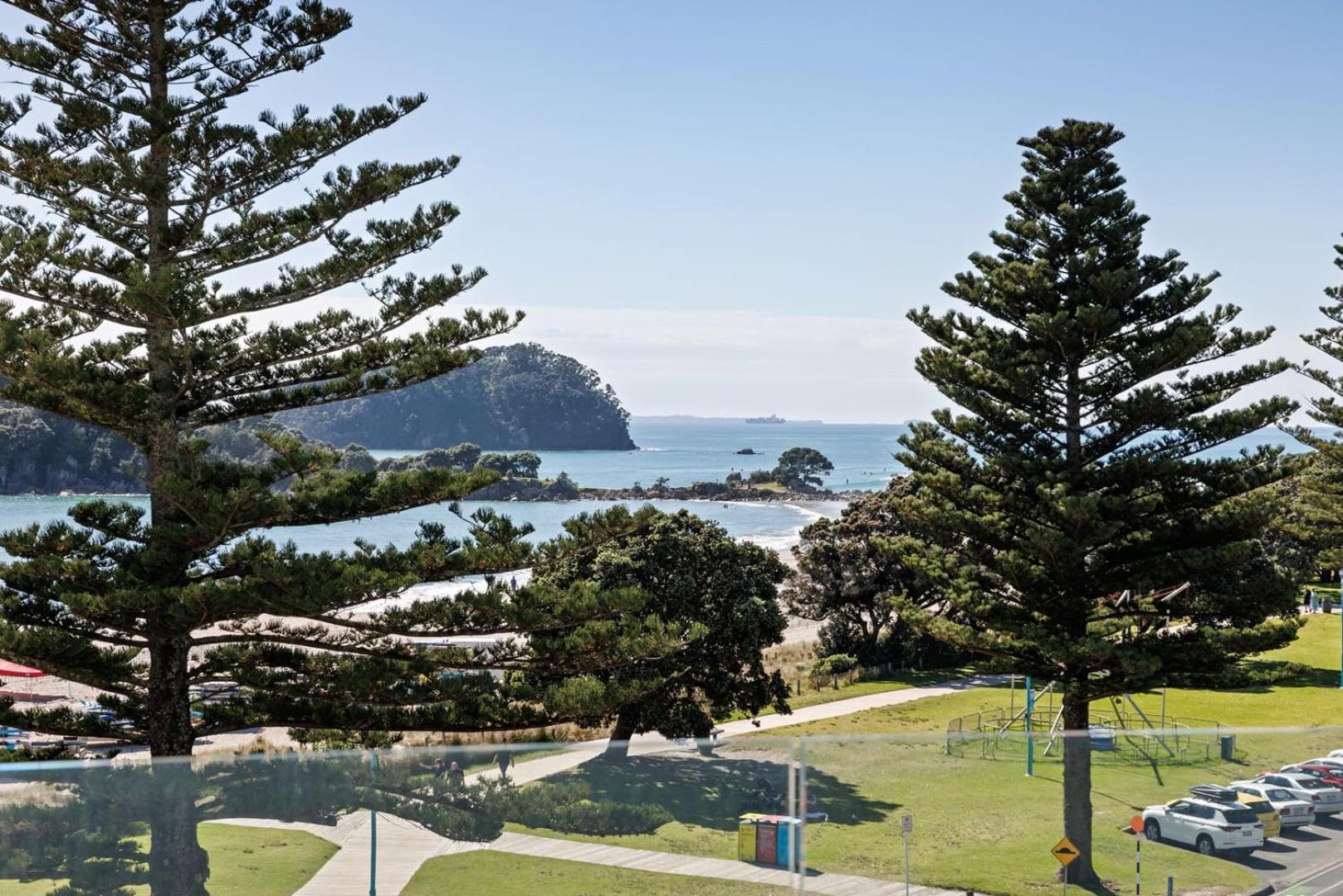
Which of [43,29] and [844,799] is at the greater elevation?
[43,29]

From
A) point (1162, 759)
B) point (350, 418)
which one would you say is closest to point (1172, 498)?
point (1162, 759)

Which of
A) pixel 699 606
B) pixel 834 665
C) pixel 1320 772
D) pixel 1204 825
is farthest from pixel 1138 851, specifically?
pixel 834 665

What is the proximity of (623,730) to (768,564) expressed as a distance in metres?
3.89

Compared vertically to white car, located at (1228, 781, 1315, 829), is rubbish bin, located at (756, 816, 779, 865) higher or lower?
higher

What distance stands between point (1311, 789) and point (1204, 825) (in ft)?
2.09

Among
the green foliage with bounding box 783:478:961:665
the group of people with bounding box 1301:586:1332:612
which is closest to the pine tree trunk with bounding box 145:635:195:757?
the green foliage with bounding box 783:478:961:665

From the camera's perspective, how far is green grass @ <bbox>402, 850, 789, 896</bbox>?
17.2 feet

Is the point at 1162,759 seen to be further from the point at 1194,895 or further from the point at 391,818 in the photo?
the point at 391,818

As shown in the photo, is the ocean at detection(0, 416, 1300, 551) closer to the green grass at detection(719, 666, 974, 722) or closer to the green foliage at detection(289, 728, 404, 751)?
the green grass at detection(719, 666, 974, 722)

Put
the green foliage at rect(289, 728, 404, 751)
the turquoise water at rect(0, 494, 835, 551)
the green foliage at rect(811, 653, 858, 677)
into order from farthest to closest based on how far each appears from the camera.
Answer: the turquoise water at rect(0, 494, 835, 551), the green foliage at rect(811, 653, 858, 677), the green foliage at rect(289, 728, 404, 751)

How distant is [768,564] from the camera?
21109mm

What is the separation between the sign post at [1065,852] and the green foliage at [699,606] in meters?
11.2

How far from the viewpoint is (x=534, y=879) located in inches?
208

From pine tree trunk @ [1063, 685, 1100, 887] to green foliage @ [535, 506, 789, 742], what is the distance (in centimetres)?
1127
